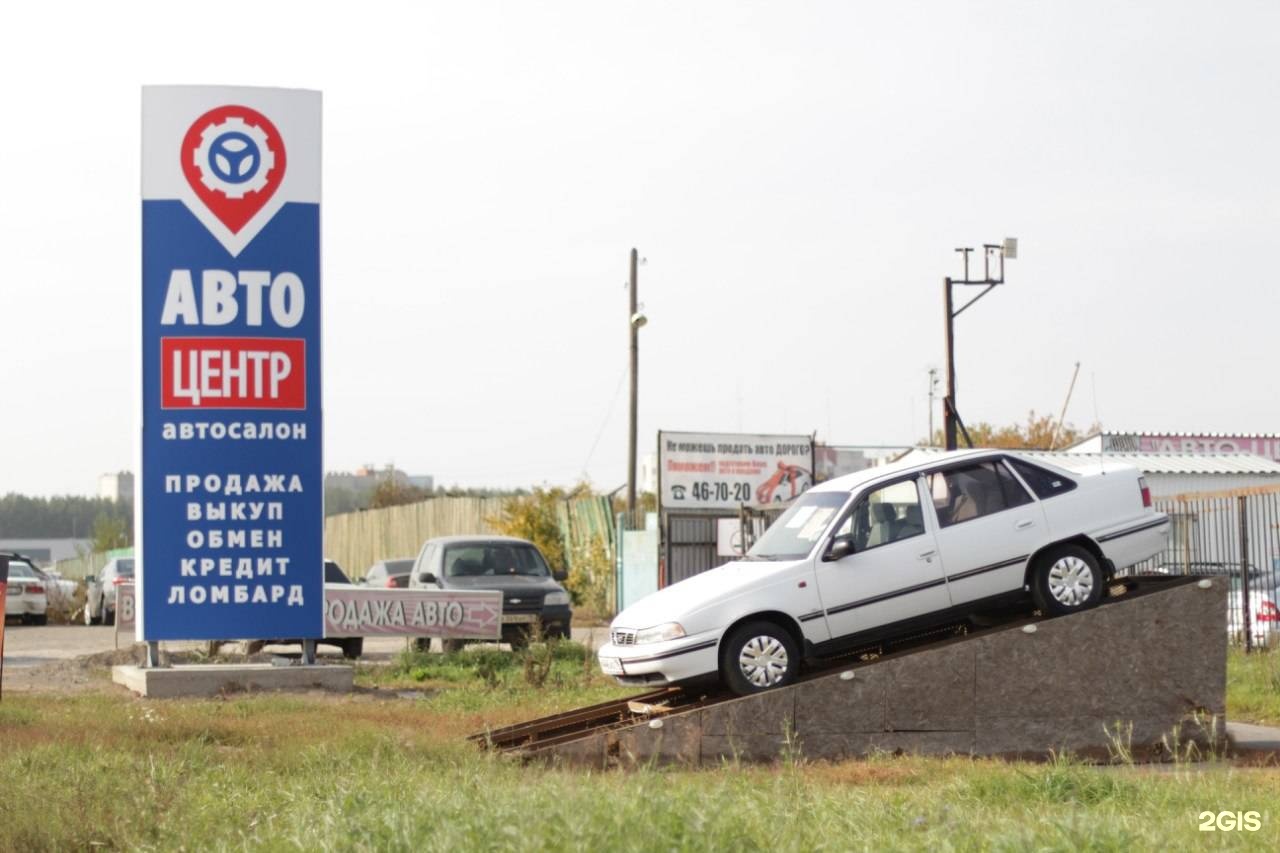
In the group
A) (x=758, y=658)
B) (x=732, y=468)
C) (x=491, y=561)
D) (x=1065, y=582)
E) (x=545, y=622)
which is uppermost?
(x=732, y=468)

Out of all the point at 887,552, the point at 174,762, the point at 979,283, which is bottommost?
the point at 174,762

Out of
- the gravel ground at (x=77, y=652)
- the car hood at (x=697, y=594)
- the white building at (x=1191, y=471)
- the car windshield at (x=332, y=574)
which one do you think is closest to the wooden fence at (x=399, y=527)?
the gravel ground at (x=77, y=652)

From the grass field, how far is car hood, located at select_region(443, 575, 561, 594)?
→ 8547 millimetres

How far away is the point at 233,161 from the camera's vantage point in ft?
59.0

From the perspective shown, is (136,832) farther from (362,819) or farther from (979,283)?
(979,283)

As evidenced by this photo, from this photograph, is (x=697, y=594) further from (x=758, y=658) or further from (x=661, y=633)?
(x=758, y=658)

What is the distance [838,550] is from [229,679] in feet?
27.0

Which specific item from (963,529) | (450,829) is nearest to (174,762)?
(450,829)

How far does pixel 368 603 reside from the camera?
71.1ft

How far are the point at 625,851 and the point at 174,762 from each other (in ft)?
17.4

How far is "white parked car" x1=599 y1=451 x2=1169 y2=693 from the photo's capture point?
12.4m

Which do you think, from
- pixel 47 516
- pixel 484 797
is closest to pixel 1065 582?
pixel 484 797

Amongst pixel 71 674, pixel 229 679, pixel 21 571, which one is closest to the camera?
pixel 229 679

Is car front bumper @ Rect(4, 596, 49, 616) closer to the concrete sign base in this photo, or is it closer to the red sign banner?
the concrete sign base
